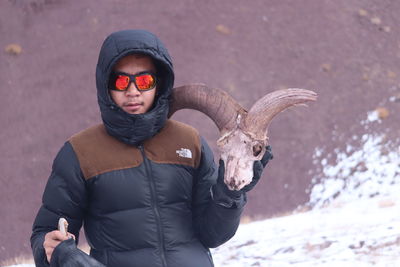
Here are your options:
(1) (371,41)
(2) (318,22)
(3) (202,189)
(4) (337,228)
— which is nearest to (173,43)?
(2) (318,22)

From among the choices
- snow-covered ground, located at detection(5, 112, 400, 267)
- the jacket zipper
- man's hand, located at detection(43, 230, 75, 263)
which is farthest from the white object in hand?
snow-covered ground, located at detection(5, 112, 400, 267)

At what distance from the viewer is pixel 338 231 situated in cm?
849

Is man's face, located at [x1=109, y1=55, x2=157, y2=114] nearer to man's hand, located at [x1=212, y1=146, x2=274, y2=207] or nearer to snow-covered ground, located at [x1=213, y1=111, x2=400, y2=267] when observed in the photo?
man's hand, located at [x1=212, y1=146, x2=274, y2=207]

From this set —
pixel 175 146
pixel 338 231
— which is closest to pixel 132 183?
pixel 175 146

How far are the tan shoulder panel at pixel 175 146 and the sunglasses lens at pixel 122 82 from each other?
315 millimetres

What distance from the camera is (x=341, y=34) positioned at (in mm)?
17469

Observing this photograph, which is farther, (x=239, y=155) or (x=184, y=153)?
(x=184, y=153)

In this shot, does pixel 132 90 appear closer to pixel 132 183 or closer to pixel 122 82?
pixel 122 82

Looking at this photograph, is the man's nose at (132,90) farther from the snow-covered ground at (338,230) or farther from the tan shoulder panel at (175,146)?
the snow-covered ground at (338,230)

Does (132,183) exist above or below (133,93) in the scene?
below

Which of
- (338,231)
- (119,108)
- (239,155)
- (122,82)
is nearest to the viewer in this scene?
(239,155)

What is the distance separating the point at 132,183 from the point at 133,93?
472mm

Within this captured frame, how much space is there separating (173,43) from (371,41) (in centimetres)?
546

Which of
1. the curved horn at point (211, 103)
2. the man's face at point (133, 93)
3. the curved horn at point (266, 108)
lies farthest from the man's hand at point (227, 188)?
the man's face at point (133, 93)
